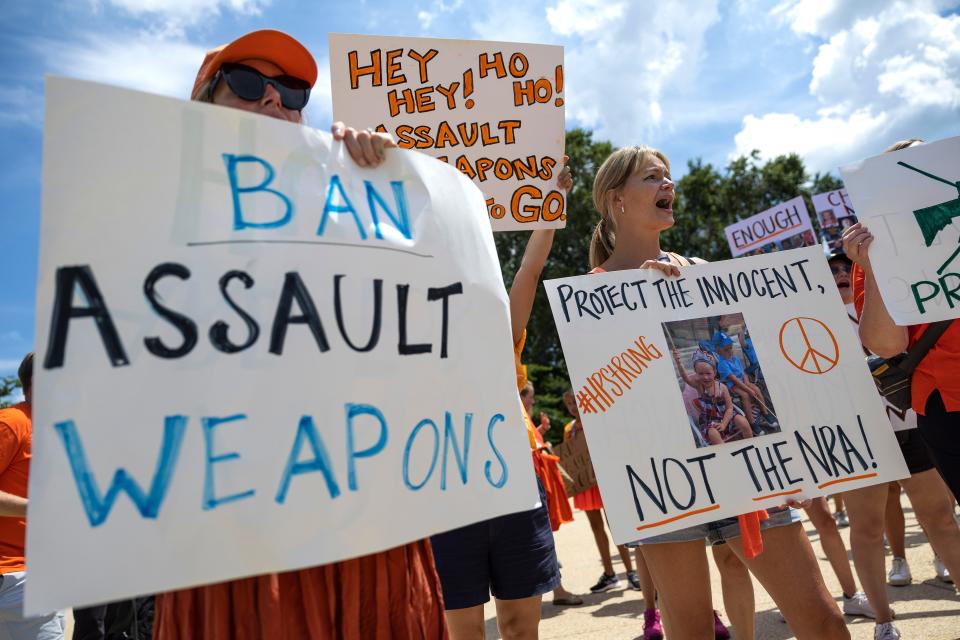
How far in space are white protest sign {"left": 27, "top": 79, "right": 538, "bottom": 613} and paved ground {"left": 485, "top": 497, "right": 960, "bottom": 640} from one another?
2.18 m

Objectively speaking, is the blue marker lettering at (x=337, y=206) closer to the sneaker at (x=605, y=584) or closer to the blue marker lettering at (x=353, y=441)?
the blue marker lettering at (x=353, y=441)

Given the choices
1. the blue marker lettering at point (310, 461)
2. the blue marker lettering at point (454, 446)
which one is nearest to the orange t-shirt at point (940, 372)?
the blue marker lettering at point (454, 446)

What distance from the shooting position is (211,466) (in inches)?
49.6

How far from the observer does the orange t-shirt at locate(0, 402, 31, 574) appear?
11.4 ft

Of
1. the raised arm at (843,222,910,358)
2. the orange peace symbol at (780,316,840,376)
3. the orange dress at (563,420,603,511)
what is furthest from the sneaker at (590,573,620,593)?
the orange peace symbol at (780,316,840,376)

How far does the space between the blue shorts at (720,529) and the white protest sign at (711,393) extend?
85 millimetres

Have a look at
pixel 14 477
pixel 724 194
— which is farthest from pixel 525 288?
pixel 724 194

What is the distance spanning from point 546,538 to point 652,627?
2220 millimetres

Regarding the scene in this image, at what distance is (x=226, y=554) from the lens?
4.04ft

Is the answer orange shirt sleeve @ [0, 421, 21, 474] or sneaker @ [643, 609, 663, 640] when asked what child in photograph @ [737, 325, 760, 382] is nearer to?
sneaker @ [643, 609, 663, 640]

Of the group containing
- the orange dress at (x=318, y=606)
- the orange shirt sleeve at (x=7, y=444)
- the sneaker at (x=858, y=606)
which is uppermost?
the orange shirt sleeve at (x=7, y=444)

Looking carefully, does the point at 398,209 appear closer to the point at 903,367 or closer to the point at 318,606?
the point at 318,606

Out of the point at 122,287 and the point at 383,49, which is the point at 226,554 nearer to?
the point at 122,287

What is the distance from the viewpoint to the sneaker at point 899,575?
4.69 meters
